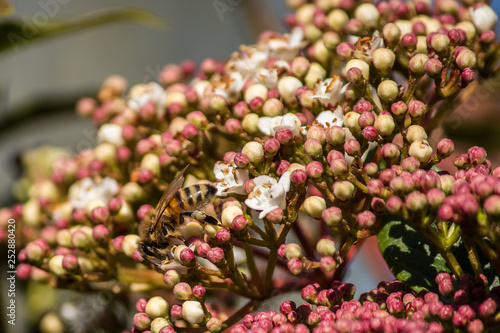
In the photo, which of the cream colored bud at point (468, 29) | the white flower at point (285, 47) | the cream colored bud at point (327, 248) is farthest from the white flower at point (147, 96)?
the cream colored bud at point (468, 29)

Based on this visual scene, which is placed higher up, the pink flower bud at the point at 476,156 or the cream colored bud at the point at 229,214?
the pink flower bud at the point at 476,156

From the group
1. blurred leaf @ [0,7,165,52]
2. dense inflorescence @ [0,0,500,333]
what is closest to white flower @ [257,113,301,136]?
dense inflorescence @ [0,0,500,333]

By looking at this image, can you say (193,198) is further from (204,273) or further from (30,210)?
(30,210)

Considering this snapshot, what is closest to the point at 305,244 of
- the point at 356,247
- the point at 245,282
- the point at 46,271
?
the point at 356,247

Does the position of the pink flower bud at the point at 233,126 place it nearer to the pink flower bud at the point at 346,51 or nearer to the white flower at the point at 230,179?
the white flower at the point at 230,179

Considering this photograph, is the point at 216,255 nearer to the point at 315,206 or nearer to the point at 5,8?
the point at 315,206

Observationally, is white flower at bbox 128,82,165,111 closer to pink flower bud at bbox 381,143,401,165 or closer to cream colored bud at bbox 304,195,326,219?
cream colored bud at bbox 304,195,326,219
